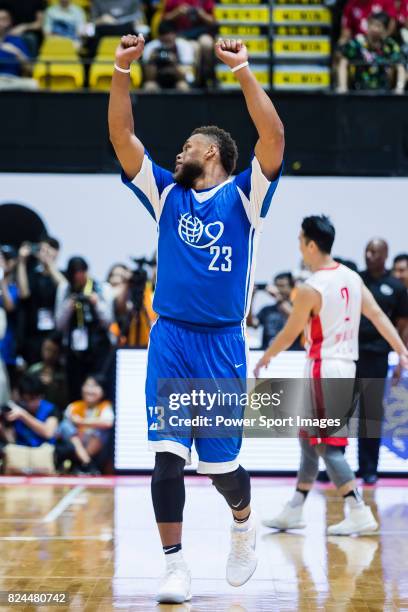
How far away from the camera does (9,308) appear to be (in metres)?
10.2

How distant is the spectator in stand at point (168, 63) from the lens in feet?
41.6

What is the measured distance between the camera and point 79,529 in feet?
21.8

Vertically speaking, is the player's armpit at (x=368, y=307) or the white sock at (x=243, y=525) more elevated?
the player's armpit at (x=368, y=307)

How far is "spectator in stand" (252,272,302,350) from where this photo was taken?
9594 millimetres

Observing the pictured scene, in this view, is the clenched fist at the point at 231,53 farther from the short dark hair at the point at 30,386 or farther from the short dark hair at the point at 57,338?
the short dark hair at the point at 57,338

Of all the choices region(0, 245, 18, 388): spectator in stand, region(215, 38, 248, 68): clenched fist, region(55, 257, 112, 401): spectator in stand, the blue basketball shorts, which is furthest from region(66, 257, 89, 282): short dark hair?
region(215, 38, 248, 68): clenched fist

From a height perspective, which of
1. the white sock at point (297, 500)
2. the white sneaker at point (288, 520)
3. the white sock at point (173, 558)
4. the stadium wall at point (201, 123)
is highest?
the stadium wall at point (201, 123)

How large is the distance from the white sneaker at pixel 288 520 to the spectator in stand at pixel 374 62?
23.6ft

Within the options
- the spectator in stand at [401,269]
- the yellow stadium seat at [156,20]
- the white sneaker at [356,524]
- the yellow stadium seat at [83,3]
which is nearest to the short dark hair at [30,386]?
the spectator in stand at [401,269]

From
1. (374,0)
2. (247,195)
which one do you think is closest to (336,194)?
(374,0)

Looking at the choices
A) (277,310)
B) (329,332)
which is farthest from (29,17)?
(329,332)

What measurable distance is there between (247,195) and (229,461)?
118 centimetres

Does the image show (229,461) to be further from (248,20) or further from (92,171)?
(248,20)

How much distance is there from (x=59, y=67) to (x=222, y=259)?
9.07 m
